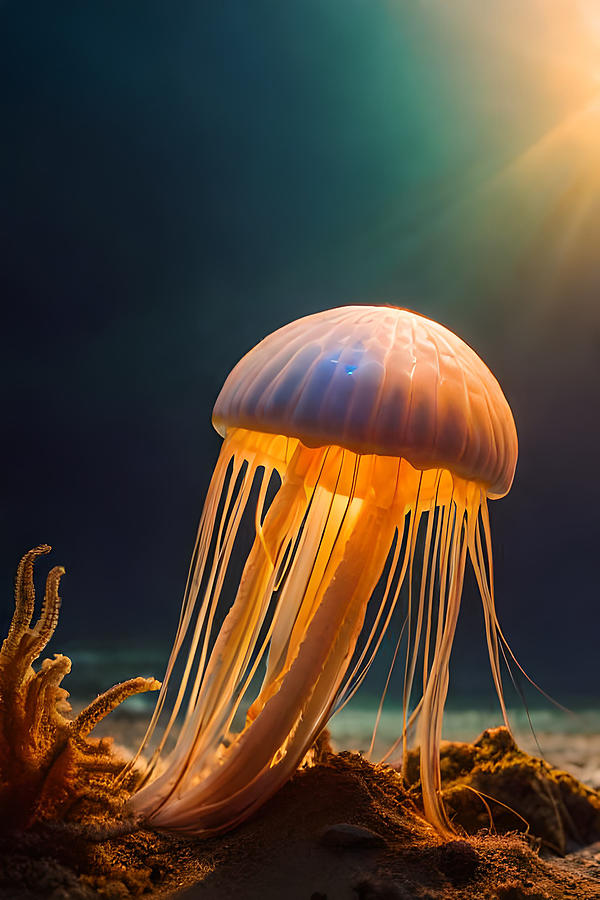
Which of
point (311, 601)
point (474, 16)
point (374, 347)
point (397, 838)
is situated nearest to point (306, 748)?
point (397, 838)

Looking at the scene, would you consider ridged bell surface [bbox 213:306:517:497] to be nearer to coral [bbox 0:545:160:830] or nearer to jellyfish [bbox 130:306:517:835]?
jellyfish [bbox 130:306:517:835]

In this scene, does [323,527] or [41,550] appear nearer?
[41,550]

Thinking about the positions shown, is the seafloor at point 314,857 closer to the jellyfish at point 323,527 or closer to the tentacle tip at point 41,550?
the jellyfish at point 323,527

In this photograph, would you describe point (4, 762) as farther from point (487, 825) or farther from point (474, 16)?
point (474, 16)

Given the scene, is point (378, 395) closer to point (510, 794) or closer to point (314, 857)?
point (314, 857)

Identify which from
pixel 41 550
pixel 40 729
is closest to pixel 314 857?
pixel 40 729

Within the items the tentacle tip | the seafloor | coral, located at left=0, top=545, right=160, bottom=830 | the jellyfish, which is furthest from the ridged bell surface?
the seafloor
